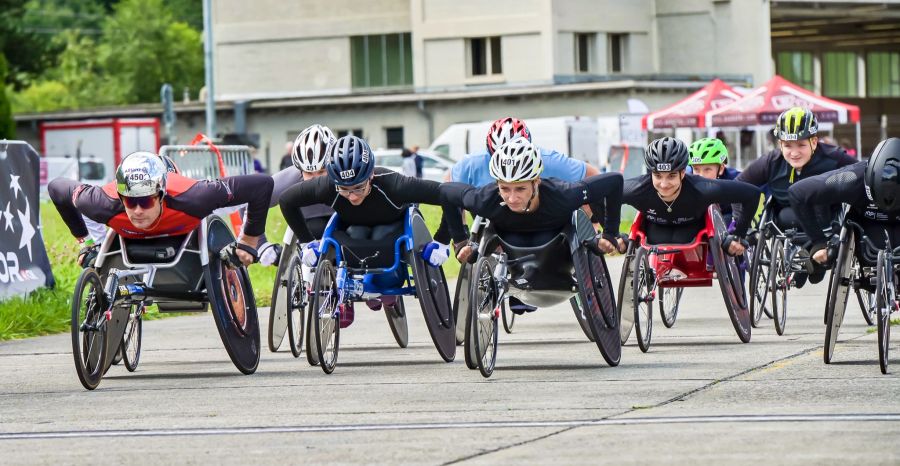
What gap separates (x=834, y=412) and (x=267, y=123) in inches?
2750

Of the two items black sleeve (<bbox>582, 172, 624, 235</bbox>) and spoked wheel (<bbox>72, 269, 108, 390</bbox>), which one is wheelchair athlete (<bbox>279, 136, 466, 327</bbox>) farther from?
spoked wheel (<bbox>72, 269, 108, 390</bbox>)

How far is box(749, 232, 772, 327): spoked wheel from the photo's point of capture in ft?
54.5

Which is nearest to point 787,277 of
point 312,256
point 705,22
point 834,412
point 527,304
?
point 527,304

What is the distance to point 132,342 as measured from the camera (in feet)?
45.5

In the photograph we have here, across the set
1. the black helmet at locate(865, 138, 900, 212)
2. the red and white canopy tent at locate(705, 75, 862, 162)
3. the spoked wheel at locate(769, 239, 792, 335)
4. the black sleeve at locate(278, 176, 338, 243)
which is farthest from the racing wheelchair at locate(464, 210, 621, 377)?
the red and white canopy tent at locate(705, 75, 862, 162)

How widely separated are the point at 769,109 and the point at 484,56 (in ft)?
109

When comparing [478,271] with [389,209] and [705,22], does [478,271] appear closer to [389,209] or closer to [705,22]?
[389,209]

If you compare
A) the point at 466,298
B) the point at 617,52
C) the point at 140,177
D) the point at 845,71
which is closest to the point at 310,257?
the point at 466,298

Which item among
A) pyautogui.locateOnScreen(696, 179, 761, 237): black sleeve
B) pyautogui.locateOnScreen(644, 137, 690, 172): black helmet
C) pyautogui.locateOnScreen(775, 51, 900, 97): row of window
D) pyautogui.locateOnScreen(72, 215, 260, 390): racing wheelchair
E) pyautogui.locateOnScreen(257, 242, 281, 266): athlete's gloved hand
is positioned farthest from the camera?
pyautogui.locateOnScreen(775, 51, 900, 97): row of window

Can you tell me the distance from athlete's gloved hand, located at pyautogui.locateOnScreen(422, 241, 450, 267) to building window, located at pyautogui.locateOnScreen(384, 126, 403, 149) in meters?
63.6

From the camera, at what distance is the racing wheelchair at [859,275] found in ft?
40.0

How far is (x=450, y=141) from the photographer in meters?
63.1

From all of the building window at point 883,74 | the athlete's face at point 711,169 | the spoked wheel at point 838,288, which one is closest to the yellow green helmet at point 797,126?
the athlete's face at point 711,169

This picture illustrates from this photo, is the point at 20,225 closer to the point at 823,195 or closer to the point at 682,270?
the point at 682,270
